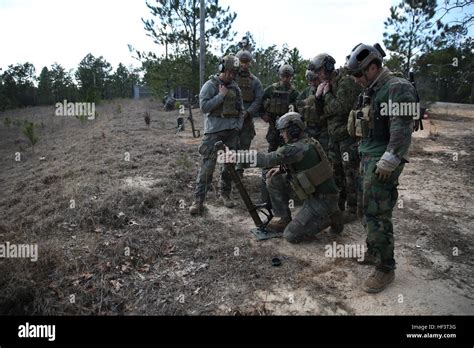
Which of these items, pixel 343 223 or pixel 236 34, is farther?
pixel 236 34

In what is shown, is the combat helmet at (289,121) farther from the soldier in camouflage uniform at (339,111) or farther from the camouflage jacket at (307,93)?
the camouflage jacket at (307,93)

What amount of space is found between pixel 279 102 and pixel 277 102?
27mm

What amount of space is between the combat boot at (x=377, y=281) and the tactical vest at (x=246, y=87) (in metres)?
2.92

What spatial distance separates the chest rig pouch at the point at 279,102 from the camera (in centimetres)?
460

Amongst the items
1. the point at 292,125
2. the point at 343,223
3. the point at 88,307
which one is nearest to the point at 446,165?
the point at 343,223

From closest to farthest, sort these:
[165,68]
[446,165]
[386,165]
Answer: [386,165] < [446,165] < [165,68]

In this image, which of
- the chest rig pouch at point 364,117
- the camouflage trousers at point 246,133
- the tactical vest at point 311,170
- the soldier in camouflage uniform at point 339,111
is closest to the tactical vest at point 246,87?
the camouflage trousers at point 246,133

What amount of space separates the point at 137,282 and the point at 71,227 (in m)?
1.44

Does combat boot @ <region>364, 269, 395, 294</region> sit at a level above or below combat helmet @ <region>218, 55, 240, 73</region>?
below

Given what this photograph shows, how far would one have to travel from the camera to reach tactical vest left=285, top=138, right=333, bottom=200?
359cm

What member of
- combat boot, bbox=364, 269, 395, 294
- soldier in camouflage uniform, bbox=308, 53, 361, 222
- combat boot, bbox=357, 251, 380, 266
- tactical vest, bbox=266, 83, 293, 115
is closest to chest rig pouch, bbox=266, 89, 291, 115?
tactical vest, bbox=266, 83, 293, 115

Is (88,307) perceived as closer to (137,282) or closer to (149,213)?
(137,282)

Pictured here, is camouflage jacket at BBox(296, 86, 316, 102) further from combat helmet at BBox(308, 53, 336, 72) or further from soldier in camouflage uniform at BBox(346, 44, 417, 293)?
soldier in camouflage uniform at BBox(346, 44, 417, 293)

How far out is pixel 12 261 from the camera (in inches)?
123
